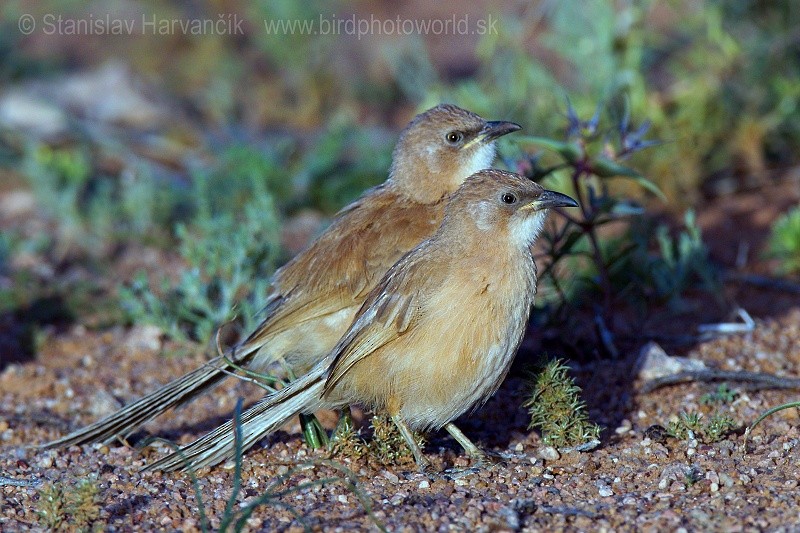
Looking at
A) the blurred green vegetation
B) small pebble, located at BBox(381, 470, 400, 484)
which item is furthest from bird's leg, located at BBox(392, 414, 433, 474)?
the blurred green vegetation

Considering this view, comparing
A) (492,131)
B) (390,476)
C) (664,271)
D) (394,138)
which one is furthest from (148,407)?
(394,138)

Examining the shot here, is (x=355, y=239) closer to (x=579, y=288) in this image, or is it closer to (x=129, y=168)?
(x=579, y=288)

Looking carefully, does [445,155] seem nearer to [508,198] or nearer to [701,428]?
[508,198]

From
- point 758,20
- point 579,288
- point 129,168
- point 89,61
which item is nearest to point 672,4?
point 758,20

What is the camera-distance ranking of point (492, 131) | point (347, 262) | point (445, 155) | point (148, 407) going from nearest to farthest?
1. point (148, 407)
2. point (347, 262)
3. point (492, 131)
4. point (445, 155)

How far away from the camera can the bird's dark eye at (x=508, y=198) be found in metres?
4.96

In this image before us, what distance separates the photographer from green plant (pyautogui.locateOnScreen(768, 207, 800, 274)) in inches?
269

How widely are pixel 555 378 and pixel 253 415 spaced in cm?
144

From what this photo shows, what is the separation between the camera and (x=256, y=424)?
15.9 ft

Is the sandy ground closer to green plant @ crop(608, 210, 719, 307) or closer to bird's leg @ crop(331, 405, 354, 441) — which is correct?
bird's leg @ crop(331, 405, 354, 441)

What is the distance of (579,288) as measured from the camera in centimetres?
671

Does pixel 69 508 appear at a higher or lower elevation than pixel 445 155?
lower

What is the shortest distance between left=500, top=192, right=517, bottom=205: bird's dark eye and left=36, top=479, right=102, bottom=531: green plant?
89.3 inches

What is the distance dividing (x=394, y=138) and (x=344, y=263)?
4208 mm
